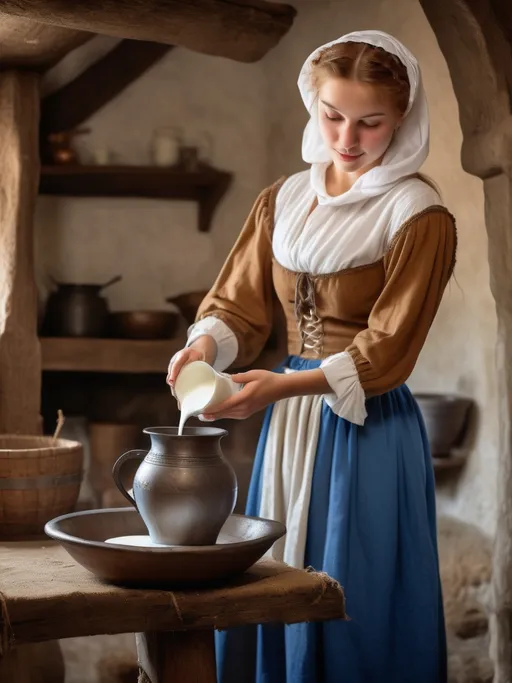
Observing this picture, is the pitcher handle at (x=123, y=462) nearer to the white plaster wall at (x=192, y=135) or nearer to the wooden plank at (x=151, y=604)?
the wooden plank at (x=151, y=604)

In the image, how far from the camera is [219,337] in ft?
7.06

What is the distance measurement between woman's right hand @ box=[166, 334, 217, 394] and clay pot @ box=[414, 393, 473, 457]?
1439 millimetres

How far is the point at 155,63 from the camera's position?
4.25 metres

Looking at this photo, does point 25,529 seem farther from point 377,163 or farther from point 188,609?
point 377,163

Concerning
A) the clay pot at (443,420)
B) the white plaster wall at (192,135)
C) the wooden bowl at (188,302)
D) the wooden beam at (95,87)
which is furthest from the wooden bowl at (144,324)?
the clay pot at (443,420)

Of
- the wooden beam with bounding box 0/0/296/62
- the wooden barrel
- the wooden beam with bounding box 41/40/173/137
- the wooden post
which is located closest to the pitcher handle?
the wooden barrel

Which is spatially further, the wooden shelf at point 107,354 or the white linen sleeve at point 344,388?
the wooden shelf at point 107,354

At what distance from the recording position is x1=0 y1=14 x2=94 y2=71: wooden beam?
10.0 feet

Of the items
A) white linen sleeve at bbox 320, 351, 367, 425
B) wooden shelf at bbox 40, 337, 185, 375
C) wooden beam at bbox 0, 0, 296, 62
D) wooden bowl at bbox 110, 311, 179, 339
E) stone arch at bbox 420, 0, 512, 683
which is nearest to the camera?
white linen sleeve at bbox 320, 351, 367, 425

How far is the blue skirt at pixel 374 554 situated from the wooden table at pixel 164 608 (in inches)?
13.6

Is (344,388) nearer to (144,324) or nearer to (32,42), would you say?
(32,42)

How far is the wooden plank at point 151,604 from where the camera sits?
4.65 ft

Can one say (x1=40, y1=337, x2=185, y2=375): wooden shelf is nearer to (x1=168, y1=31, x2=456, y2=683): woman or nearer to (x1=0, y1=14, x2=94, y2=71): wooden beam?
(x1=0, y1=14, x2=94, y2=71): wooden beam

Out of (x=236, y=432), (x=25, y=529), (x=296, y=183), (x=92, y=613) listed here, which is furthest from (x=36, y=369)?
(x=92, y=613)
